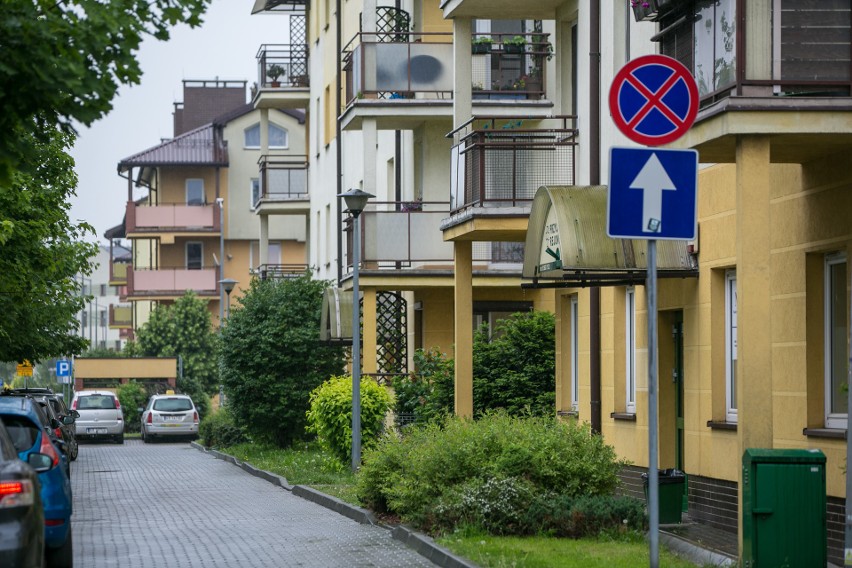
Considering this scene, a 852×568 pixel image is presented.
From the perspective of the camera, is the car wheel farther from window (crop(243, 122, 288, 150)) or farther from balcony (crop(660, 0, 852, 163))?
window (crop(243, 122, 288, 150))

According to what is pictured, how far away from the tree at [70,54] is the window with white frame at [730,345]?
26.3ft

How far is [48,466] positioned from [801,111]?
21.7 ft

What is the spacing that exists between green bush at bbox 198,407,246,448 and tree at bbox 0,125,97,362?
6.89 meters

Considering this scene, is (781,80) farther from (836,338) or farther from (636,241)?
(636,241)

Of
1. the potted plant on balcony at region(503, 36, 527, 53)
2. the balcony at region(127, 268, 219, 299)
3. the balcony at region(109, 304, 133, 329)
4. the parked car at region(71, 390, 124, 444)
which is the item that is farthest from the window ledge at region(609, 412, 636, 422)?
the balcony at region(109, 304, 133, 329)

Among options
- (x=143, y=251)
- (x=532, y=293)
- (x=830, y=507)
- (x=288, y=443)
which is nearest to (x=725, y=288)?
(x=830, y=507)

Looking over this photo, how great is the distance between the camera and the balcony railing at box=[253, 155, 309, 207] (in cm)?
4888

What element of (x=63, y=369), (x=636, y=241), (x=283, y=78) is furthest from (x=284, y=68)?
(x=636, y=241)

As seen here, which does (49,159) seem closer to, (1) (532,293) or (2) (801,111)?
(1) (532,293)

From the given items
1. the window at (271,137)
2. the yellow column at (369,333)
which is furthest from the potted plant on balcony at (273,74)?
the window at (271,137)

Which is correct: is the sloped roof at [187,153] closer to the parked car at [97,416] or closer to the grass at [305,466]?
the parked car at [97,416]

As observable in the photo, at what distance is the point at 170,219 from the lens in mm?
76250

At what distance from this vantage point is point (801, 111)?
1222 centimetres

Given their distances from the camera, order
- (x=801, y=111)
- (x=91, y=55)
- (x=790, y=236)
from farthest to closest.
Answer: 1. (x=790, y=236)
2. (x=801, y=111)
3. (x=91, y=55)
